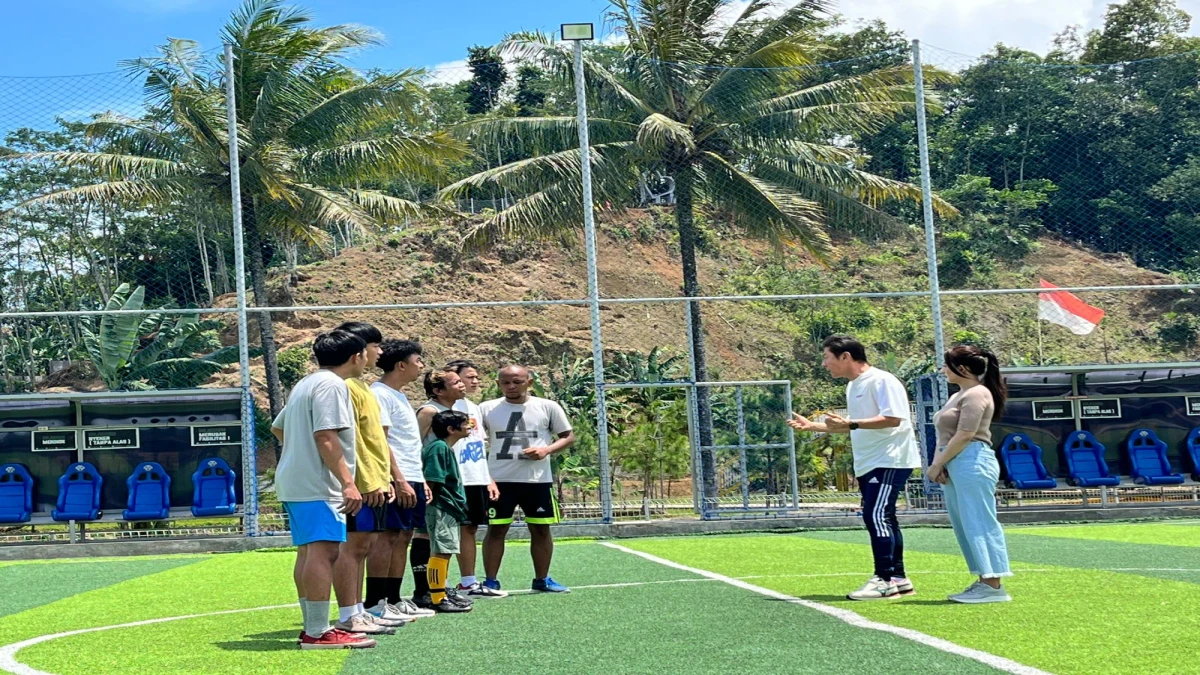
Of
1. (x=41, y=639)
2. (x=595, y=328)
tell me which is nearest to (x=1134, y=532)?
(x=595, y=328)

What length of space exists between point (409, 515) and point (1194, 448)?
12551 mm

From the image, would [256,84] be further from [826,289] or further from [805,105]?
[826,289]

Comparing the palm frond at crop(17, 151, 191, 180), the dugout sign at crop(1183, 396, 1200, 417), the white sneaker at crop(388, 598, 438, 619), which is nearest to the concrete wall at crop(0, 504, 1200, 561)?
the dugout sign at crop(1183, 396, 1200, 417)

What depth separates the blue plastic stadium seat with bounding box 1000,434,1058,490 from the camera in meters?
16.0

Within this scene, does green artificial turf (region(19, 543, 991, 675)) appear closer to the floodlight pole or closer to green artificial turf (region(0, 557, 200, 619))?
green artificial turf (region(0, 557, 200, 619))

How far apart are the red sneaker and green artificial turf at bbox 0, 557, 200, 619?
10.6ft

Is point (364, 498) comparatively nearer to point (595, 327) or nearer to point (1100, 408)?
point (595, 327)

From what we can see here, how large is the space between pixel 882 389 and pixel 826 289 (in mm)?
49955

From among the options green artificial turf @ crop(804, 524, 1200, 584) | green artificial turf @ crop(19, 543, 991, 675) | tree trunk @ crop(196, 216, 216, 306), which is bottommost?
green artificial turf @ crop(804, 524, 1200, 584)

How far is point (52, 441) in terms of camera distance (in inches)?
610

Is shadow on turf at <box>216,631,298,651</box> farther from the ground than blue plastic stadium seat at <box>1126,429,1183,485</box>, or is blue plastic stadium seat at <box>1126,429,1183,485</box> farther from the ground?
blue plastic stadium seat at <box>1126,429,1183,485</box>

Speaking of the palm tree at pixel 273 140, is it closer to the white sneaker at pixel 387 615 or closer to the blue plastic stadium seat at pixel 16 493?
the blue plastic stadium seat at pixel 16 493

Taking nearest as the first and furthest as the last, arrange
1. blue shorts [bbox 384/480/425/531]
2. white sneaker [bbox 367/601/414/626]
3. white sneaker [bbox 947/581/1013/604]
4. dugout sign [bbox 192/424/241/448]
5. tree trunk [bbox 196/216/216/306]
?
white sneaker [bbox 367/601/414/626] → white sneaker [bbox 947/581/1013/604] → blue shorts [bbox 384/480/425/531] → dugout sign [bbox 192/424/241/448] → tree trunk [bbox 196/216/216/306]

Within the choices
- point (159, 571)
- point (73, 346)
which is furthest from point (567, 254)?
point (159, 571)
